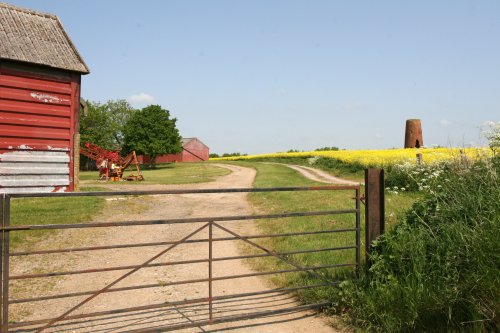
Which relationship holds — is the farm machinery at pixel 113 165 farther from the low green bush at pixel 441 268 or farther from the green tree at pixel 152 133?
the green tree at pixel 152 133

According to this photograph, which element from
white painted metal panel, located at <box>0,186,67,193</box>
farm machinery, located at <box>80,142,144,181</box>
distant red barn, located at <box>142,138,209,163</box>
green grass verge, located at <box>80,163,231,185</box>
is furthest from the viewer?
distant red barn, located at <box>142,138,209,163</box>

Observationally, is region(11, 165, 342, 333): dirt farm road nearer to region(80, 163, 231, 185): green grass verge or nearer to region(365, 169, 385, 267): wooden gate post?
region(365, 169, 385, 267): wooden gate post

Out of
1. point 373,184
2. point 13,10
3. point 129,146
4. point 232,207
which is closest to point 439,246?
point 373,184

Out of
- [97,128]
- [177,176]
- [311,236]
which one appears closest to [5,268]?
[311,236]

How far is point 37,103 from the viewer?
14.7 m

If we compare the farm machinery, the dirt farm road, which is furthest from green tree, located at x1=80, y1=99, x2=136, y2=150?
the dirt farm road

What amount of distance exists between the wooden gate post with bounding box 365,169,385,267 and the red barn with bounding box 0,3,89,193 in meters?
12.0

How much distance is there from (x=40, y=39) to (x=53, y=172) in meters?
4.78

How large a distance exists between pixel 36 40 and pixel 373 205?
13864mm

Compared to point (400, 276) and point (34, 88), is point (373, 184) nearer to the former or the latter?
point (400, 276)

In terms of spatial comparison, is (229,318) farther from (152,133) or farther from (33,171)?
(152,133)

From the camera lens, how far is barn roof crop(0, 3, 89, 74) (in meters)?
14.3

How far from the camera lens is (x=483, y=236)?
15.4ft

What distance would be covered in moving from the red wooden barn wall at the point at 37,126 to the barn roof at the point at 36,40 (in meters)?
0.32
